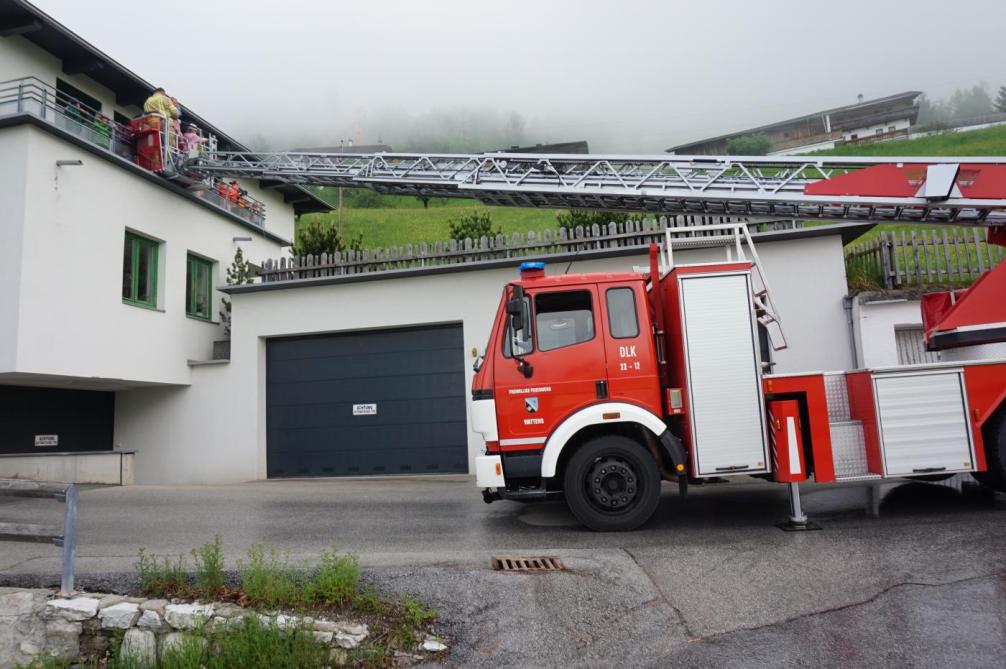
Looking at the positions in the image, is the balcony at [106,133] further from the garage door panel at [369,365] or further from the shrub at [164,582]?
the shrub at [164,582]

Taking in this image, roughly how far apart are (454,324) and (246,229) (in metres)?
7.95

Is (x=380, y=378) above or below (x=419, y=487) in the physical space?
above

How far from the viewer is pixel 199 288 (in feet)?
52.5

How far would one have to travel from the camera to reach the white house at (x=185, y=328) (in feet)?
37.2

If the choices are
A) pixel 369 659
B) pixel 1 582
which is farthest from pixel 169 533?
pixel 369 659

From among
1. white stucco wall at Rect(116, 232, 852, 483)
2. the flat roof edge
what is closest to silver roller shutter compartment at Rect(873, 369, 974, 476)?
white stucco wall at Rect(116, 232, 852, 483)

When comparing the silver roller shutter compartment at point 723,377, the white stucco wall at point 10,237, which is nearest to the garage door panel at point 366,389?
the white stucco wall at point 10,237

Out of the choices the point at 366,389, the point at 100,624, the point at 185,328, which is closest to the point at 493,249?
the point at 366,389

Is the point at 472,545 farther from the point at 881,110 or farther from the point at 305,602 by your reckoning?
the point at 881,110

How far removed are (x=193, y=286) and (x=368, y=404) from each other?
19.0 feet

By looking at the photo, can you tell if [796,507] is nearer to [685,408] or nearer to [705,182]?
[685,408]

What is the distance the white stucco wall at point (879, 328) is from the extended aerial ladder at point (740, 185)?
8.33 feet

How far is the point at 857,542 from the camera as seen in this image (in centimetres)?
622

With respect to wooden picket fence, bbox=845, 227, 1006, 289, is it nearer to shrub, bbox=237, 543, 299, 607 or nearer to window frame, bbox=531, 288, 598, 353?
window frame, bbox=531, 288, 598, 353
